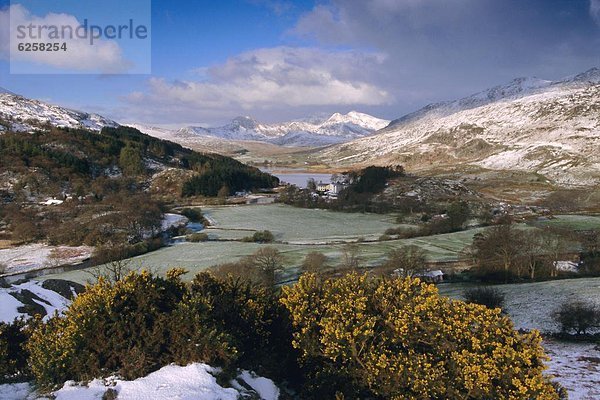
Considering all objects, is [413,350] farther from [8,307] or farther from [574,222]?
[574,222]

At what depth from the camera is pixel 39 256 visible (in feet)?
208

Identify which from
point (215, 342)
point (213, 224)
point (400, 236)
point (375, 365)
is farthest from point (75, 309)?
point (213, 224)

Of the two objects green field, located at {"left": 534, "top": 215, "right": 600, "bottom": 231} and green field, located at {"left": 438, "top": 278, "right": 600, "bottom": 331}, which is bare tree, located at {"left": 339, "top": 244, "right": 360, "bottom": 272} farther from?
green field, located at {"left": 534, "top": 215, "right": 600, "bottom": 231}

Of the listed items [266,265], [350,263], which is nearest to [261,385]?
[266,265]

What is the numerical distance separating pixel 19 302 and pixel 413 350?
706 inches

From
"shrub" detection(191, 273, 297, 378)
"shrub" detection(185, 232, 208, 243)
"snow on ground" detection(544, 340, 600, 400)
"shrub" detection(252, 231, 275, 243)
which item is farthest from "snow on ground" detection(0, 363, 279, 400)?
"shrub" detection(252, 231, 275, 243)

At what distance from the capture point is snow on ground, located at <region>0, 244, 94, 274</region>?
59.2 m

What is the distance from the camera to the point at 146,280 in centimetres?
1439

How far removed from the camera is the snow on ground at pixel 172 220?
86.9m

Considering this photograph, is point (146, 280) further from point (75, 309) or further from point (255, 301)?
point (255, 301)

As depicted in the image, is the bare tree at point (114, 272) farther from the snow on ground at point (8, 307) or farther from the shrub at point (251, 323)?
the shrub at point (251, 323)

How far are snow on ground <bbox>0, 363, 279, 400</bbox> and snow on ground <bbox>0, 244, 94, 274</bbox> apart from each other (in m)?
55.0

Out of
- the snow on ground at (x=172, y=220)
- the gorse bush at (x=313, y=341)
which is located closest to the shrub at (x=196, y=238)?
the snow on ground at (x=172, y=220)

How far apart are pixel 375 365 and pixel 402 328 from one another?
157 cm
